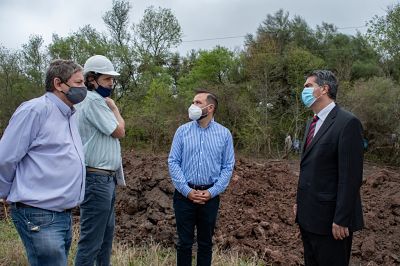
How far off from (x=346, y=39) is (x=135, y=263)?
34.6m

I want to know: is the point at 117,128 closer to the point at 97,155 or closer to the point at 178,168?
the point at 97,155

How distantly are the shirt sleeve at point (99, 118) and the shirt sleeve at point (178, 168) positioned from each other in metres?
0.87

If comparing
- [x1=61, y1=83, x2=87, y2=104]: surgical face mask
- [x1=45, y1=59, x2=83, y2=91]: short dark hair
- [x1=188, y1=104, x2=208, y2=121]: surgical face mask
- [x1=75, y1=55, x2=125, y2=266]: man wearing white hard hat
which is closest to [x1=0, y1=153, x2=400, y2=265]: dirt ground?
[x1=188, y1=104, x2=208, y2=121]: surgical face mask

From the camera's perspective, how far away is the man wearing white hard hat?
3674 mm

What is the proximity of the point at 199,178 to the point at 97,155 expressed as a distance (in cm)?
105

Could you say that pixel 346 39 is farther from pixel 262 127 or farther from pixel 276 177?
pixel 276 177

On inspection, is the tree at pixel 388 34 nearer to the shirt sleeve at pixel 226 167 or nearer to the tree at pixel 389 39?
the tree at pixel 389 39

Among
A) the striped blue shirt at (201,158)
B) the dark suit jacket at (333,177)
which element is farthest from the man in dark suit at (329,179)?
the striped blue shirt at (201,158)

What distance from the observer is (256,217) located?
7809 mm

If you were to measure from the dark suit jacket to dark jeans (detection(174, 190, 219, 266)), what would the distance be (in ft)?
3.15

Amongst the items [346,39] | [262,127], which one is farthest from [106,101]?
[346,39]

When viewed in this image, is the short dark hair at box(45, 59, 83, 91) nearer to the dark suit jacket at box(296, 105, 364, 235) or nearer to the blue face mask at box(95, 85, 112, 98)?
the blue face mask at box(95, 85, 112, 98)

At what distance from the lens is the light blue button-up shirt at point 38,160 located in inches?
112

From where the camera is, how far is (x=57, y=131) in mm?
2979
